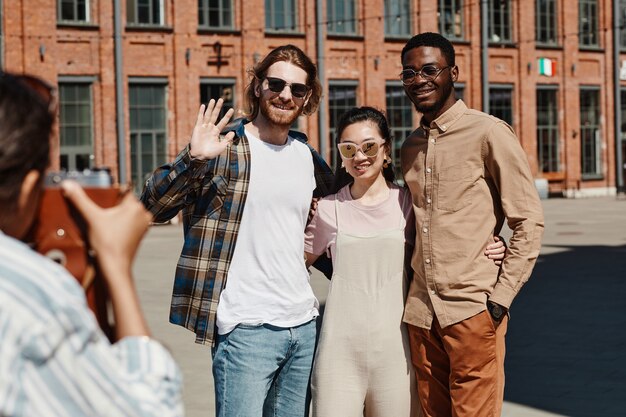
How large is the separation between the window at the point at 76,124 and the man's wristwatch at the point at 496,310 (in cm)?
2737

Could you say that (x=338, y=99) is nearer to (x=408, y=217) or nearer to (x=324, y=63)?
(x=324, y=63)

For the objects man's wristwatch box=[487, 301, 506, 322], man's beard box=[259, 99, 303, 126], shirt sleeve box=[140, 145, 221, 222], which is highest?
man's beard box=[259, 99, 303, 126]

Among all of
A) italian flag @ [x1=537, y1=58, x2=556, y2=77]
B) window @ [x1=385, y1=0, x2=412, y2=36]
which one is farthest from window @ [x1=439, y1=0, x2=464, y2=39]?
italian flag @ [x1=537, y1=58, x2=556, y2=77]

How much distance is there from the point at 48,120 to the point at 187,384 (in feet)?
22.9

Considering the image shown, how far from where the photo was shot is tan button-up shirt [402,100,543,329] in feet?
13.2

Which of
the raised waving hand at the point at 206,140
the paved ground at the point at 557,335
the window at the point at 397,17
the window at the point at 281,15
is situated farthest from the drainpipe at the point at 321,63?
the raised waving hand at the point at 206,140

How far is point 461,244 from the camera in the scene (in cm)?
405

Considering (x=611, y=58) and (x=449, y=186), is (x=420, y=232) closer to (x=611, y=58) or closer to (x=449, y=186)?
(x=449, y=186)

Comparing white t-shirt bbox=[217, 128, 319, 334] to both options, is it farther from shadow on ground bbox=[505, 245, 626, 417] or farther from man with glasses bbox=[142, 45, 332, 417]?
shadow on ground bbox=[505, 245, 626, 417]

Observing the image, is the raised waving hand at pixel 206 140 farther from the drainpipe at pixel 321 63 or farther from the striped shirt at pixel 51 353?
the drainpipe at pixel 321 63

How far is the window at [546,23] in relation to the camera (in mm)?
41594

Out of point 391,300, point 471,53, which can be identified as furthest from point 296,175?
point 471,53

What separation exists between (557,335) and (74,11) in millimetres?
22981

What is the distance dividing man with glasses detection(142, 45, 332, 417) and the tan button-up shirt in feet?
1.38
